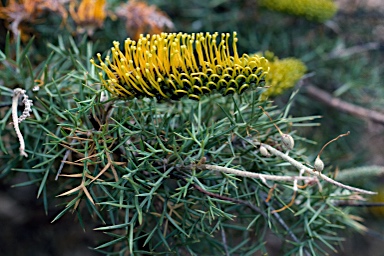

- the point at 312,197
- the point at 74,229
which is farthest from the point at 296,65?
the point at 74,229

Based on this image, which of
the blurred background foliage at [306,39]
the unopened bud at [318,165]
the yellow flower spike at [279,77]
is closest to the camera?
the unopened bud at [318,165]

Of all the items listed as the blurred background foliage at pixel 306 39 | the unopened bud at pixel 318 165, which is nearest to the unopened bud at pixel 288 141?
the unopened bud at pixel 318 165

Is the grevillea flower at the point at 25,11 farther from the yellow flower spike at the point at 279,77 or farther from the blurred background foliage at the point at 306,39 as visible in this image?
the yellow flower spike at the point at 279,77

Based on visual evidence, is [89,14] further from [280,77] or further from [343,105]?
[343,105]

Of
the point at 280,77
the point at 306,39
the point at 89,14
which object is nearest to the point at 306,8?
the point at 306,39

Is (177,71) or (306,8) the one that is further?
(306,8)

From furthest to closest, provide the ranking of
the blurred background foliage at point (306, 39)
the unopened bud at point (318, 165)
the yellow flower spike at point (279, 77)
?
the blurred background foliage at point (306, 39)
the yellow flower spike at point (279, 77)
the unopened bud at point (318, 165)
